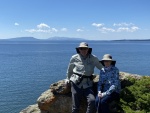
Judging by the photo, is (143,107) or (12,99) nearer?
(143,107)

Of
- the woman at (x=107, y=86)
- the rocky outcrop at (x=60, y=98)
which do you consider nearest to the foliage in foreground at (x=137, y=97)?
the woman at (x=107, y=86)

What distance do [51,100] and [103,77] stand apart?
8.60 feet

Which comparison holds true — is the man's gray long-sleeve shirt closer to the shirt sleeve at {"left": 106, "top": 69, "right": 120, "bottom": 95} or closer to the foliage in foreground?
the shirt sleeve at {"left": 106, "top": 69, "right": 120, "bottom": 95}

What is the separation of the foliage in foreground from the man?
1180mm

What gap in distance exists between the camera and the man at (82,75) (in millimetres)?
9789

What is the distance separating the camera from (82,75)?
9844 millimetres

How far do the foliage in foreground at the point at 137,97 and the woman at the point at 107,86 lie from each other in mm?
349

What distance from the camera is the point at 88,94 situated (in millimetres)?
9602

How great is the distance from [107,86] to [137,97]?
3.53ft

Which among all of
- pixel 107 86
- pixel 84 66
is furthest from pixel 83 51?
pixel 107 86

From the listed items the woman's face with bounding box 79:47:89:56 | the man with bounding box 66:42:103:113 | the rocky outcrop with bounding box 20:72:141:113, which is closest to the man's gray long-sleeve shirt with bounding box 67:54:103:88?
the man with bounding box 66:42:103:113

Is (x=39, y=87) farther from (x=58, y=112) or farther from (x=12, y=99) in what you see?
(x=58, y=112)

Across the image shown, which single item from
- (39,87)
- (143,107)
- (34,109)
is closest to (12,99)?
(39,87)

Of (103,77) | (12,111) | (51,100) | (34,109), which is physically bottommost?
(12,111)
